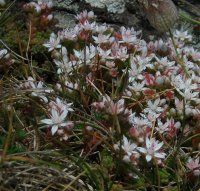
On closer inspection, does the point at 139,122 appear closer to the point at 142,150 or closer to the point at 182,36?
the point at 142,150

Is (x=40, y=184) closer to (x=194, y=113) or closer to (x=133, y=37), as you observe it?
(x=194, y=113)

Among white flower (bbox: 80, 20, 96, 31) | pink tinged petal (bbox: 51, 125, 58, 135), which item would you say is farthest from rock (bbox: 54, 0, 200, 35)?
pink tinged petal (bbox: 51, 125, 58, 135)

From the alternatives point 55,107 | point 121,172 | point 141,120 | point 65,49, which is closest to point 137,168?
point 121,172

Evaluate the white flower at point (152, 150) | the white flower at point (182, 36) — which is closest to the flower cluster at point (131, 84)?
the white flower at point (152, 150)

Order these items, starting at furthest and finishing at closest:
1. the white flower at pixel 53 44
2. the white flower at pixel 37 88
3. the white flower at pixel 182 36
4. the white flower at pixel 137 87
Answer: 1. the white flower at pixel 182 36
2. the white flower at pixel 53 44
3. the white flower at pixel 137 87
4. the white flower at pixel 37 88

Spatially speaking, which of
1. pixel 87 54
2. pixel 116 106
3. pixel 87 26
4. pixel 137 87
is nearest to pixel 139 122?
pixel 116 106

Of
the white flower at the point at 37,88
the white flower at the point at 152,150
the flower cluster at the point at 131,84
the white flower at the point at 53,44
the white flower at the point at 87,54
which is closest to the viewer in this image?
the white flower at the point at 152,150

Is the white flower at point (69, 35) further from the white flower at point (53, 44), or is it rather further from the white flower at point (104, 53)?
the white flower at point (104, 53)

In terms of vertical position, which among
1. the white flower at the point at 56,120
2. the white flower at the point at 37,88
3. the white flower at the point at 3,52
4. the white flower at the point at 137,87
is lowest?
the white flower at the point at 3,52
